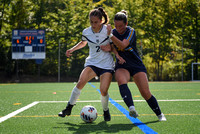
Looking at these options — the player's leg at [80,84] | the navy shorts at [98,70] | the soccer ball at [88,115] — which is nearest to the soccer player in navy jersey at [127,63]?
the navy shorts at [98,70]

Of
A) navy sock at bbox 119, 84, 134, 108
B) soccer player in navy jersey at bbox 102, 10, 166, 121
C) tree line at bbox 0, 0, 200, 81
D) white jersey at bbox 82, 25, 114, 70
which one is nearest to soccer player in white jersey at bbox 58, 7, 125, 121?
white jersey at bbox 82, 25, 114, 70

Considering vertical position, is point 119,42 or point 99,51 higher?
point 119,42

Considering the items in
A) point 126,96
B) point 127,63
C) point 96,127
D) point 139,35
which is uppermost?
point 139,35

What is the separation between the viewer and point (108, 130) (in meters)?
A: 3.41

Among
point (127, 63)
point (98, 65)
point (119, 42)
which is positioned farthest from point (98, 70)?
point (119, 42)

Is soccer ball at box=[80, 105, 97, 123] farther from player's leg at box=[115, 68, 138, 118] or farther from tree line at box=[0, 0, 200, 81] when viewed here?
tree line at box=[0, 0, 200, 81]

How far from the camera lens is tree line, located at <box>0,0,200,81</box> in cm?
2327

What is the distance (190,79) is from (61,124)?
20.4 meters

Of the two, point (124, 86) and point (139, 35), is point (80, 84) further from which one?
point (139, 35)

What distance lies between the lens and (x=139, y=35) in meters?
24.7

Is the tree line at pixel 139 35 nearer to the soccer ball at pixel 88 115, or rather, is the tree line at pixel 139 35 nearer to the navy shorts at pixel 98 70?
the navy shorts at pixel 98 70

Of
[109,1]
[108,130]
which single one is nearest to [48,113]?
[108,130]

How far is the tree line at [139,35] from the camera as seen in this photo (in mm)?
23266

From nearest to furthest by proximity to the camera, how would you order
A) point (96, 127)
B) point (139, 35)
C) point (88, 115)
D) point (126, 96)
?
point (96, 127), point (126, 96), point (88, 115), point (139, 35)
